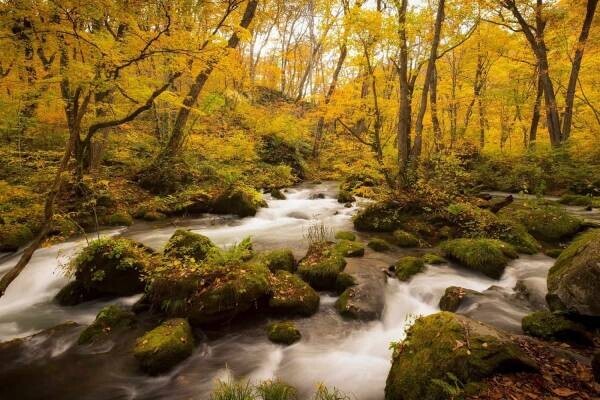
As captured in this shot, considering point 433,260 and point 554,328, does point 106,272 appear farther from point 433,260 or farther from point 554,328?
point 554,328

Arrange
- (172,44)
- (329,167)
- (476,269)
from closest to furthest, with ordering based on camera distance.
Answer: (172,44), (476,269), (329,167)

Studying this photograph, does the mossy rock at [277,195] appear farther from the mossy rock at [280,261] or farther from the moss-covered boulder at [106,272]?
the moss-covered boulder at [106,272]

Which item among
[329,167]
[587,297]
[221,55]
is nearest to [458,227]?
[587,297]

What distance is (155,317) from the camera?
20.3ft

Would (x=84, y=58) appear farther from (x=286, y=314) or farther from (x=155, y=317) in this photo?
(x=286, y=314)

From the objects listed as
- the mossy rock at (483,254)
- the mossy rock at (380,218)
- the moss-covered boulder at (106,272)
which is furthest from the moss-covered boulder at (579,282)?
the moss-covered boulder at (106,272)

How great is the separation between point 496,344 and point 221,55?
19.9 ft

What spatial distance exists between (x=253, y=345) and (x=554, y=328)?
4163mm

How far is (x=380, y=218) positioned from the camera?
36.1ft

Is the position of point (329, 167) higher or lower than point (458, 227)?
higher

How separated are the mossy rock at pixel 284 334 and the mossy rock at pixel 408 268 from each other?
2777 mm

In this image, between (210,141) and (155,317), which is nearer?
(155,317)

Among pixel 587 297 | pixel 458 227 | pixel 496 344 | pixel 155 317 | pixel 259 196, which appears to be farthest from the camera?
pixel 259 196

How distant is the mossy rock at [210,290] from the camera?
5.81 meters
